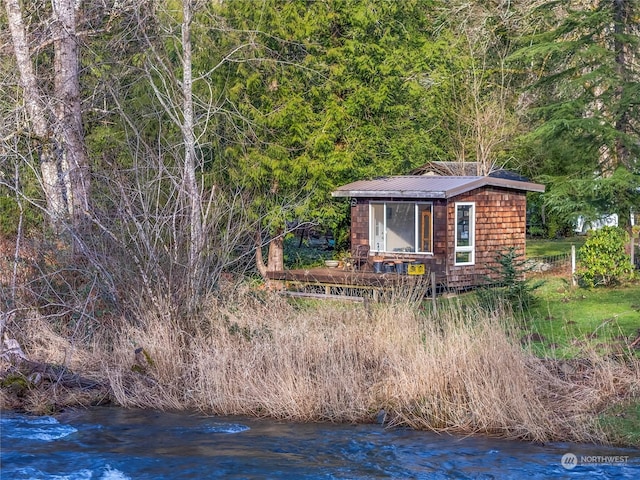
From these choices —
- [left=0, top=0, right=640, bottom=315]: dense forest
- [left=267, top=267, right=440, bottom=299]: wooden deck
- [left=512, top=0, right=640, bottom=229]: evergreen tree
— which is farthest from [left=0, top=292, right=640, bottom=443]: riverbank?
[left=512, top=0, right=640, bottom=229]: evergreen tree

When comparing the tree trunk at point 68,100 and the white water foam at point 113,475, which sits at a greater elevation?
the tree trunk at point 68,100

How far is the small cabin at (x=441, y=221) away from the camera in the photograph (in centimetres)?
2016

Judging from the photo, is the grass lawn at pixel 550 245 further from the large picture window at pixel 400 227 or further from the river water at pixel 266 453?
the river water at pixel 266 453

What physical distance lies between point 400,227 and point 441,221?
156 cm

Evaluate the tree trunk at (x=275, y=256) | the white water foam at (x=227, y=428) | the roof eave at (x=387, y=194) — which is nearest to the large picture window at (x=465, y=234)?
the roof eave at (x=387, y=194)

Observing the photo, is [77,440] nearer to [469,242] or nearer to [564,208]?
[469,242]

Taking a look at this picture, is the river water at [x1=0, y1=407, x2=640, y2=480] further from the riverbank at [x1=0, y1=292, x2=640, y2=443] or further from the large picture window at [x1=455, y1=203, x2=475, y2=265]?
the large picture window at [x1=455, y1=203, x2=475, y2=265]

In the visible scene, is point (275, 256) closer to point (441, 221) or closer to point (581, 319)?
point (441, 221)

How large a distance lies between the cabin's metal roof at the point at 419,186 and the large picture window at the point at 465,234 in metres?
0.63

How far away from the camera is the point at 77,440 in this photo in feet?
31.5

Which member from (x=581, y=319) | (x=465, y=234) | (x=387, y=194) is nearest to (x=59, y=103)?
(x=387, y=194)

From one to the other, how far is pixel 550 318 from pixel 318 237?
17610mm

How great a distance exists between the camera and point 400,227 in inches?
843

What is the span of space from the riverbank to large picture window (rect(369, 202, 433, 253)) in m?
8.68
